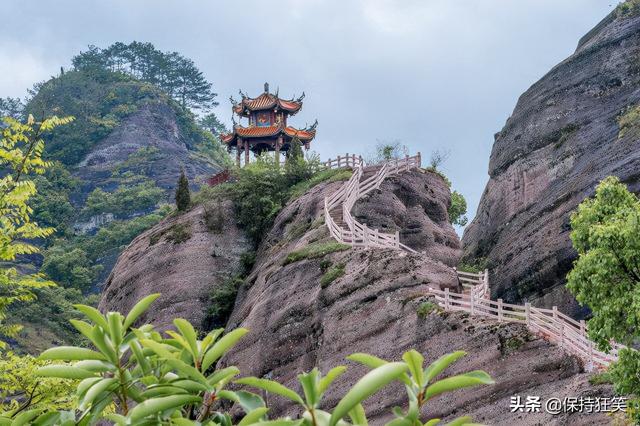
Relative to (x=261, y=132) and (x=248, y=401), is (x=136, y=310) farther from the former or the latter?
(x=261, y=132)

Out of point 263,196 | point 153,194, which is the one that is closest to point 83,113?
point 153,194

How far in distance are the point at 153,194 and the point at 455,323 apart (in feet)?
215

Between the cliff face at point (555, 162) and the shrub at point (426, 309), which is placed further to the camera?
the cliff face at point (555, 162)

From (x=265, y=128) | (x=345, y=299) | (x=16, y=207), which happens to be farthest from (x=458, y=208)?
(x=16, y=207)

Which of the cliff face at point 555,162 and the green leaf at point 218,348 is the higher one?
the cliff face at point 555,162

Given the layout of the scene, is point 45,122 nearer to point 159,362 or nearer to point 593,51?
point 159,362

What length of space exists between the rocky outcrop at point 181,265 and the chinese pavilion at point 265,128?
43.3ft

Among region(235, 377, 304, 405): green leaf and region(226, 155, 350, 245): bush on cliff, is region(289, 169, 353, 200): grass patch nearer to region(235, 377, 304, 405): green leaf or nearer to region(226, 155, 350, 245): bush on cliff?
region(226, 155, 350, 245): bush on cliff

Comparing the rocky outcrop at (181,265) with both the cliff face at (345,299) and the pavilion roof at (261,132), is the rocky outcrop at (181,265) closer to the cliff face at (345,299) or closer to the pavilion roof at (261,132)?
the cliff face at (345,299)

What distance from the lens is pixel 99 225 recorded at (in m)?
84.4

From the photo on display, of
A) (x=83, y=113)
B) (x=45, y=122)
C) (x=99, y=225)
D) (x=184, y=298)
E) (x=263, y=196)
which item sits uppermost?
(x=83, y=113)

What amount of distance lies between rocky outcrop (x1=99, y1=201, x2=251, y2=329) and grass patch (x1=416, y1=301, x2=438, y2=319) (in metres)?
13.8

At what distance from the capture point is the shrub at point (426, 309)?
23.6m

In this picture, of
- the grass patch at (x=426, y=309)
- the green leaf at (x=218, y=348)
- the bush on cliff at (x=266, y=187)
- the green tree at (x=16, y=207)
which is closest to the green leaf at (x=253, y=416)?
the green leaf at (x=218, y=348)
